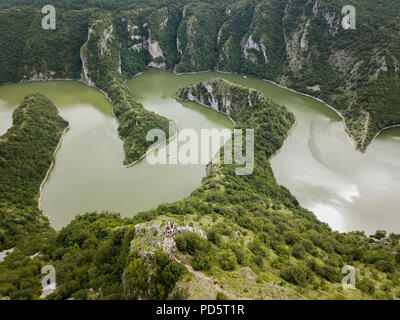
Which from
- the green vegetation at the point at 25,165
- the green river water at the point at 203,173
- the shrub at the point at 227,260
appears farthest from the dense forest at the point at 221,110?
the green river water at the point at 203,173

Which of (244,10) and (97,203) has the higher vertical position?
(244,10)

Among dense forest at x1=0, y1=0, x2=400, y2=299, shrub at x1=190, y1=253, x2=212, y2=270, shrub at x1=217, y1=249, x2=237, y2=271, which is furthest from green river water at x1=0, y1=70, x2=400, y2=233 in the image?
shrub at x1=190, y1=253, x2=212, y2=270

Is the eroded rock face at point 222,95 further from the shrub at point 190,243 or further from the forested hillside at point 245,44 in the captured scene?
the shrub at point 190,243

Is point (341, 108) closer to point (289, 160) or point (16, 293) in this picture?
point (289, 160)

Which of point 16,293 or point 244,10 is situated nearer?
point 16,293
